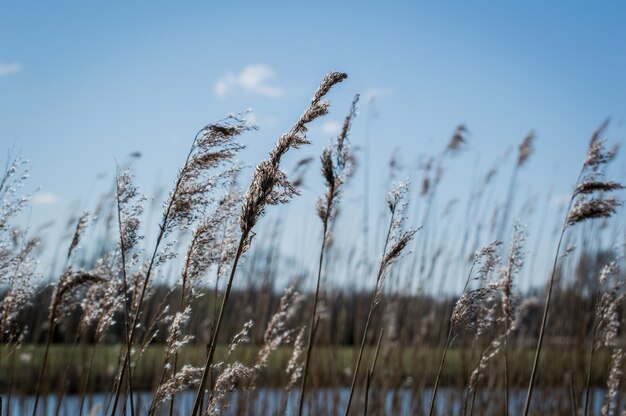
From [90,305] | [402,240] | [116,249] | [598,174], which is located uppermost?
[598,174]

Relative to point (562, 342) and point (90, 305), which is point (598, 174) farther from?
point (562, 342)

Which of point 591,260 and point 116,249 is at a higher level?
point 591,260

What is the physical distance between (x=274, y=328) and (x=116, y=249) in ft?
1.73

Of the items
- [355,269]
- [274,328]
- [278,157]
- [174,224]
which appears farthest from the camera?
[355,269]

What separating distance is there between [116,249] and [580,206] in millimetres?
1344

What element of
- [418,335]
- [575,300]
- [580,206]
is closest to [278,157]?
[580,206]

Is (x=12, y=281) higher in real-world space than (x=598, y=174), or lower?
lower

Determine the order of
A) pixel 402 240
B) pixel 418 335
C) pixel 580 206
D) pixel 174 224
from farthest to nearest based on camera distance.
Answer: pixel 418 335, pixel 580 206, pixel 402 240, pixel 174 224

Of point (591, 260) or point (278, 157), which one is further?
point (591, 260)

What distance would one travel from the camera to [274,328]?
1.98 m

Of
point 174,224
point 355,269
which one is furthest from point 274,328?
point 355,269

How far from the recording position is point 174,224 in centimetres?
146

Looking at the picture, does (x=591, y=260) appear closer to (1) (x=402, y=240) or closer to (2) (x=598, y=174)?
(2) (x=598, y=174)

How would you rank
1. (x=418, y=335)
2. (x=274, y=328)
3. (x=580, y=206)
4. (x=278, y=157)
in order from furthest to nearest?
(x=418, y=335) < (x=274, y=328) < (x=580, y=206) < (x=278, y=157)
